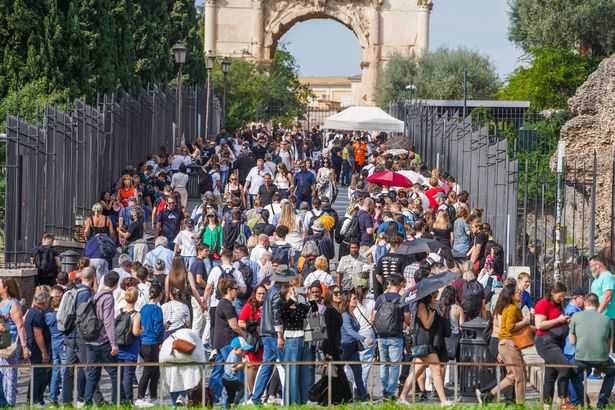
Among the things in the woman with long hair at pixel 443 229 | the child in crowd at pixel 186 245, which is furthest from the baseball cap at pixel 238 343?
the woman with long hair at pixel 443 229

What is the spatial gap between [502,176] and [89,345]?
11825 millimetres

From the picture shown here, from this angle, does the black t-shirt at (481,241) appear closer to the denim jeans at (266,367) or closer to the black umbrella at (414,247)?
the black umbrella at (414,247)

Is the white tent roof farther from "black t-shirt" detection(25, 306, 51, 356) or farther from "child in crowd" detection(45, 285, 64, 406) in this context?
"black t-shirt" detection(25, 306, 51, 356)

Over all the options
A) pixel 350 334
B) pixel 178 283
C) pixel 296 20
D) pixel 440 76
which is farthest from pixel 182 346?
pixel 296 20

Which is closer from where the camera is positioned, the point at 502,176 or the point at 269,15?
the point at 502,176

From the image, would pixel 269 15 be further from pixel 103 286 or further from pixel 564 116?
pixel 103 286

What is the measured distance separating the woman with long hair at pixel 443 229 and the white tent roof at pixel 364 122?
16.3 metres

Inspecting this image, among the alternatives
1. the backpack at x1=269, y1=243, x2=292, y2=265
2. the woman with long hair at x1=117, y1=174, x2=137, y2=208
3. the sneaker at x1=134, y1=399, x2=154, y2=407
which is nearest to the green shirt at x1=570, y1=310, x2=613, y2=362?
the sneaker at x1=134, y1=399, x2=154, y2=407

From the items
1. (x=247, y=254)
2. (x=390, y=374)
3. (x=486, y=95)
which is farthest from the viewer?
(x=486, y=95)

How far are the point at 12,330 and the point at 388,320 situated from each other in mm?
→ 4219

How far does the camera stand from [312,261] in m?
22.4

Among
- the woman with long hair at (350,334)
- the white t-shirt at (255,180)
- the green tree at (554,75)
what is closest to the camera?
the woman with long hair at (350,334)

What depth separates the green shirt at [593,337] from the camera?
16328 millimetres

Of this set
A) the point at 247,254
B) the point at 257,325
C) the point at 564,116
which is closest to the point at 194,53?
the point at 564,116
